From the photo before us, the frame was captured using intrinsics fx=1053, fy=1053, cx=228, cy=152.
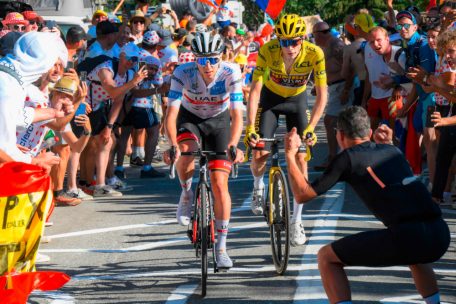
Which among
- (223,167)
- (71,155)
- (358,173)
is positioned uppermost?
(358,173)

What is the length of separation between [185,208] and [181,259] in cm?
49

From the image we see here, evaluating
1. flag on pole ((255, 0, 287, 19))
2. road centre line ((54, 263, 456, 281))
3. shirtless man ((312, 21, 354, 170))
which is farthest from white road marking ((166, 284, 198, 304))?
flag on pole ((255, 0, 287, 19))

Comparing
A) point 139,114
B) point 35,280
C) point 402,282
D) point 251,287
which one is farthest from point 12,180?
point 139,114

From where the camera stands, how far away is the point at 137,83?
13.7 metres

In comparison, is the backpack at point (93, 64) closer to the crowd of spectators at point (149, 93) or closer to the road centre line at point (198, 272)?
the crowd of spectators at point (149, 93)

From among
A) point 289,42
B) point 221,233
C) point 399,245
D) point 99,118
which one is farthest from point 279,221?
point 99,118

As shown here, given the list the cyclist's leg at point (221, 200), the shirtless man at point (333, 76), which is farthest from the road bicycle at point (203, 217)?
the shirtless man at point (333, 76)

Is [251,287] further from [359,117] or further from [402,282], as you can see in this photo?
[359,117]

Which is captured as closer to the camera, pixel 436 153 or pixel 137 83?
pixel 436 153

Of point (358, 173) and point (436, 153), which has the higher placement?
point (358, 173)

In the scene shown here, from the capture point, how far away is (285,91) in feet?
34.3

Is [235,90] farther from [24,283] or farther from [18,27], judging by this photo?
[18,27]

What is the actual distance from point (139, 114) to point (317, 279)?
7100 mm

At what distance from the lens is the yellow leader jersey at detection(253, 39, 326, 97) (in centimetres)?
1003
